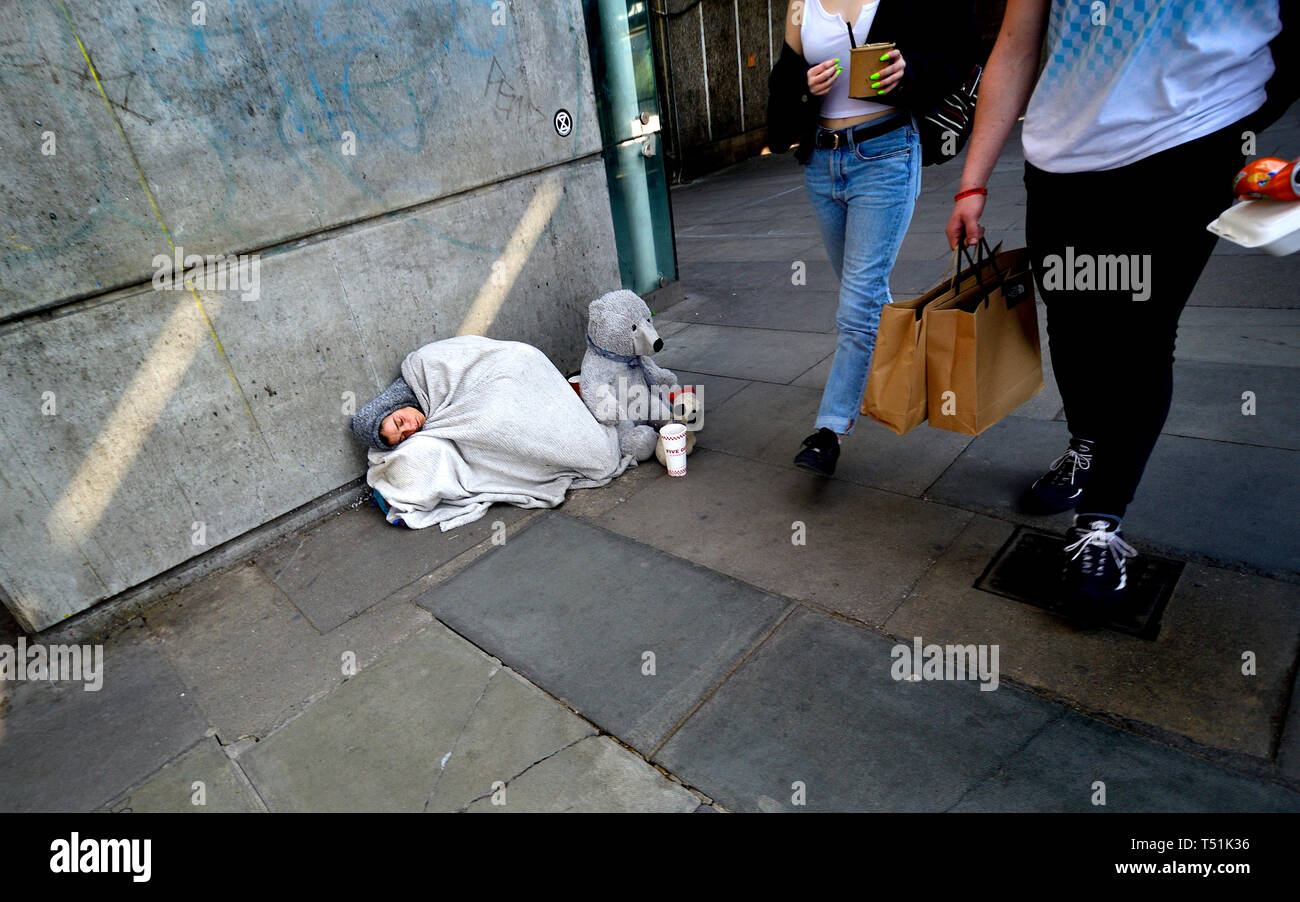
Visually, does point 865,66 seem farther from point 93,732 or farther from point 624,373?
point 93,732

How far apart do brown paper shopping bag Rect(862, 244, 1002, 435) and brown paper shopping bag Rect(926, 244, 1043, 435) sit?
0.03m

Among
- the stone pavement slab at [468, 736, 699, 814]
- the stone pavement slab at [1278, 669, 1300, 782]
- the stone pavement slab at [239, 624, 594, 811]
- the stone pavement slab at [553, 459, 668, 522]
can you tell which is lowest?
the stone pavement slab at [239, 624, 594, 811]

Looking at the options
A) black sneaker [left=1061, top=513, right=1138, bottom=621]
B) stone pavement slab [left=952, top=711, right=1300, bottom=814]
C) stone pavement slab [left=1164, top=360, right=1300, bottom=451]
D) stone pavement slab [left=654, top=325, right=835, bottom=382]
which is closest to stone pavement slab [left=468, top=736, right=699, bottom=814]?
stone pavement slab [left=952, top=711, right=1300, bottom=814]

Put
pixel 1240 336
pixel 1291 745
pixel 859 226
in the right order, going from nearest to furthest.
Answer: pixel 1291 745 → pixel 859 226 → pixel 1240 336

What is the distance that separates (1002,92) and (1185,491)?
156 cm

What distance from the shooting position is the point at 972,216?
224 cm

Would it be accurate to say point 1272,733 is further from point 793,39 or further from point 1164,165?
point 793,39

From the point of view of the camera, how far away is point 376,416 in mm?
3369

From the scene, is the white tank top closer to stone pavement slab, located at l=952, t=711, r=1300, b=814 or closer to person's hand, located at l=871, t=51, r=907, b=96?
person's hand, located at l=871, t=51, r=907, b=96

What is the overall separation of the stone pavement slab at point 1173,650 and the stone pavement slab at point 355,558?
180 cm

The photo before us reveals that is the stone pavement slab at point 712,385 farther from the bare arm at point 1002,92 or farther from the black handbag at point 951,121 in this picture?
the bare arm at point 1002,92

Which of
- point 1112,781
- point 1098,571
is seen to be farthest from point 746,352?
→ point 1112,781

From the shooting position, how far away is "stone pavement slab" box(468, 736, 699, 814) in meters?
1.86

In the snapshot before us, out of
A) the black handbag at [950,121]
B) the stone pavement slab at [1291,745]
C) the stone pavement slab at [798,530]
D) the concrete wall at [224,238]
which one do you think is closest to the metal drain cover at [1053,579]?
the stone pavement slab at [798,530]
